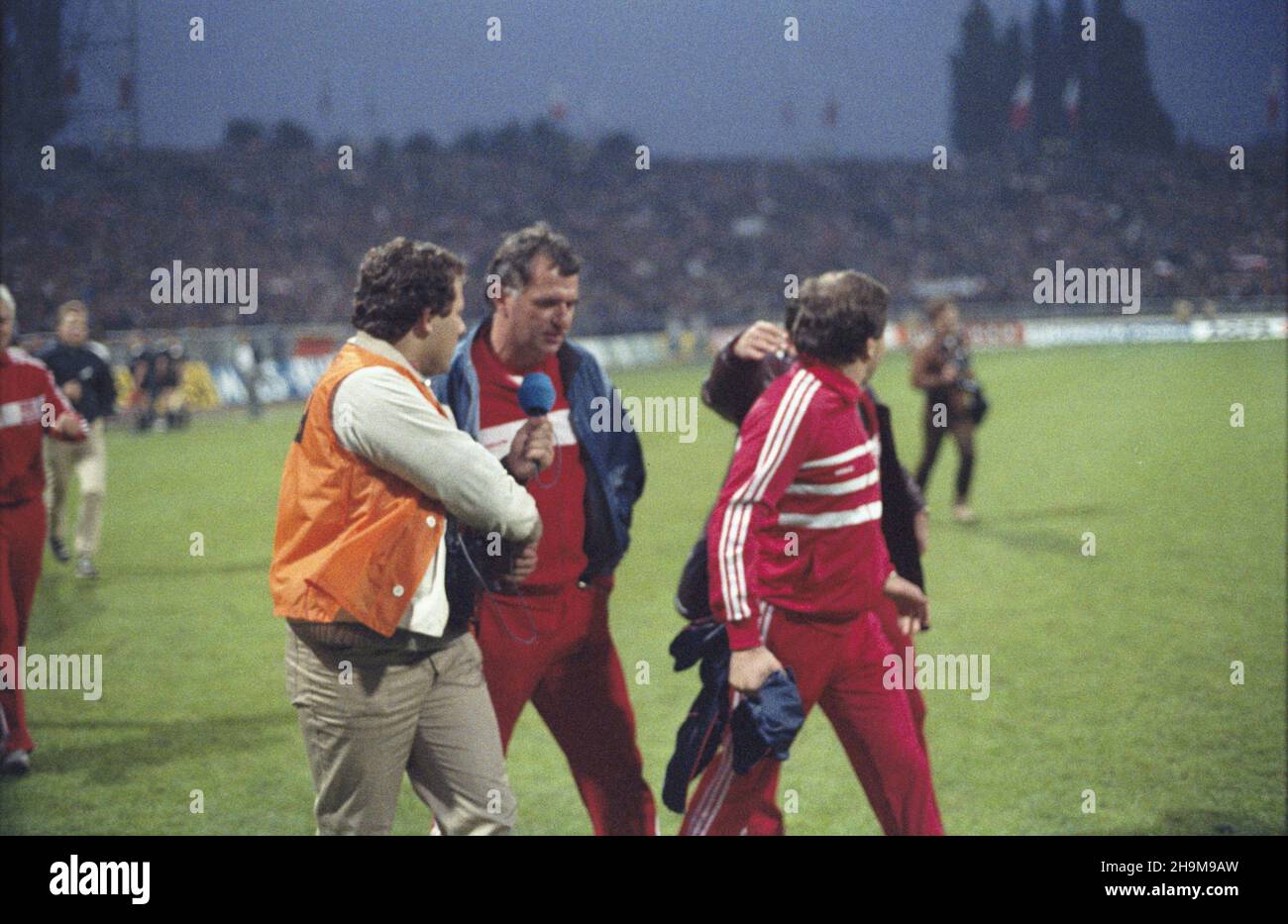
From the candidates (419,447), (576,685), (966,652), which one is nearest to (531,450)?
(419,447)

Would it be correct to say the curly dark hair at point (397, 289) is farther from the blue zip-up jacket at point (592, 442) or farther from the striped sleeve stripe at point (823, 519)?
the striped sleeve stripe at point (823, 519)

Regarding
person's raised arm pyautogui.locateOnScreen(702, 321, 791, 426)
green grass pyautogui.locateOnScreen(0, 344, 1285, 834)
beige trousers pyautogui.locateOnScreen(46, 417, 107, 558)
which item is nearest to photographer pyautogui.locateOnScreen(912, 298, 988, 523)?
green grass pyautogui.locateOnScreen(0, 344, 1285, 834)

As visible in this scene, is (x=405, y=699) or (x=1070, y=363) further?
(x=1070, y=363)

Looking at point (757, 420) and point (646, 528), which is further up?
point (757, 420)

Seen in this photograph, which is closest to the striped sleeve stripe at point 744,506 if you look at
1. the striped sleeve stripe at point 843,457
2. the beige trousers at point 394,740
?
the striped sleeve stripe at point 843,457

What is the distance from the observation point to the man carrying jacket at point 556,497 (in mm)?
4242

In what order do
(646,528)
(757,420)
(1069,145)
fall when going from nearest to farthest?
(757,420) → (646,528) → (1069,145)

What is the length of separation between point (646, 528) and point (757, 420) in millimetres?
8428

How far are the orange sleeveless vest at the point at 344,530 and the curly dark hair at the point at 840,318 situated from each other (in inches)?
48.7

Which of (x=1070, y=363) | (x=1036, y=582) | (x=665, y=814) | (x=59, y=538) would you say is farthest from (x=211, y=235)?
(x=665, y=814)

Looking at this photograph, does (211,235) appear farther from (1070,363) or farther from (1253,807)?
(1253,807)

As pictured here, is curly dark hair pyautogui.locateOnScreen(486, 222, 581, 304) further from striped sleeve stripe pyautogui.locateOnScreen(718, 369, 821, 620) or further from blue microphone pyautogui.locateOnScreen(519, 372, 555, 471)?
striped sleeve stripe pyautogui.locateOnScreen(718, 369, 821, 620)

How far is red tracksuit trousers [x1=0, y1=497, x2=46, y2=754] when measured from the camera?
594 centimetres
